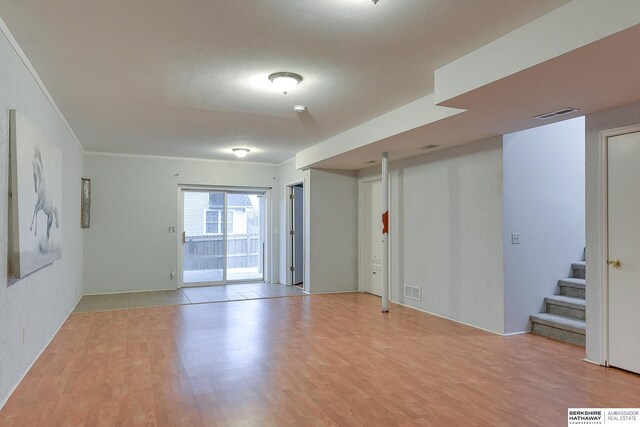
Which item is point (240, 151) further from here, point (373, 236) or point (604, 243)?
point (604, 243)

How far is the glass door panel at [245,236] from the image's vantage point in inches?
340

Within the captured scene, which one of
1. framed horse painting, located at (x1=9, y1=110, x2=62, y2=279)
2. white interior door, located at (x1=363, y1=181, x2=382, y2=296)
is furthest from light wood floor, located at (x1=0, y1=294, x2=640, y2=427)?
white interior door, located at (x1=363, y1=181, x2=382, y2=296)

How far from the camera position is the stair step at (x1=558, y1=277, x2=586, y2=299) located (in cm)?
460

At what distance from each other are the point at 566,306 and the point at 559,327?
0.32 metres

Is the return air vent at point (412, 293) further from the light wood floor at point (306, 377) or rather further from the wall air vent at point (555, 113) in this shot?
the wall air vent at point (555, 113)

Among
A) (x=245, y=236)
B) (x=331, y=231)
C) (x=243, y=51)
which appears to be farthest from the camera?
(x=245, y=236)

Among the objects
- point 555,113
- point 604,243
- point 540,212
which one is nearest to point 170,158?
point 540,212

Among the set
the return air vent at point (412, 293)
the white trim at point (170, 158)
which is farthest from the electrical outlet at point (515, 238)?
the white trim at point (170, 158)

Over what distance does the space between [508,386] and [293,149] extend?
5113 mm

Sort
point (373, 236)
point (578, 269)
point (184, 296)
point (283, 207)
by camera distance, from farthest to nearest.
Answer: point (283, 207), point (373, 236), point (184, 296), point (578, 269)

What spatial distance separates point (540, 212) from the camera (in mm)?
4777

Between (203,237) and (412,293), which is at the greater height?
(203,237)

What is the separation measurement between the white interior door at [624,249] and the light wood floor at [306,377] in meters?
0.24

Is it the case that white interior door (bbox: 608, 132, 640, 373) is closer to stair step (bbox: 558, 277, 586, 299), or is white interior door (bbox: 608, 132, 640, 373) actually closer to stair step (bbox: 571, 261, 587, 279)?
stair step (bbox: 558, 277, 586, 299)
